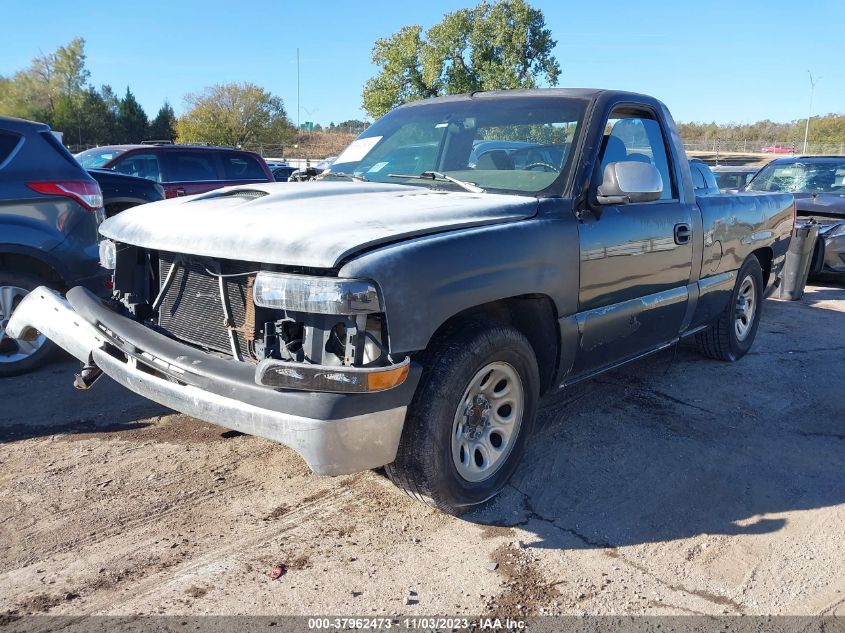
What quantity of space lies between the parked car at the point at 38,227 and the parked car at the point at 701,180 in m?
4.17

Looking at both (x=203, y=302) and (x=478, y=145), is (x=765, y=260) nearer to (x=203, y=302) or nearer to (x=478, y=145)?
(x=478, y=145)

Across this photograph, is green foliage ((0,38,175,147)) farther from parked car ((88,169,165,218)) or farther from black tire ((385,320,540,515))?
black tire ((385,320,540,515))

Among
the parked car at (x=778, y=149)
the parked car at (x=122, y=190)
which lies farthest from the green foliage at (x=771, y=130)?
the parked car at (x=122, y=190)

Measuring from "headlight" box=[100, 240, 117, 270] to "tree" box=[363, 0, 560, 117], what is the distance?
2851 centimetres

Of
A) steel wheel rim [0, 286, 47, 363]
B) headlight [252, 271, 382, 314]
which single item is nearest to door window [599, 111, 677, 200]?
headlight [252, 271, 382, 314]

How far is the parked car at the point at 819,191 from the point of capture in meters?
9.25

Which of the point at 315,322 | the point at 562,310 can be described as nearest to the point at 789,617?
the point at 562,310

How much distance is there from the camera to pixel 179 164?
10828mm

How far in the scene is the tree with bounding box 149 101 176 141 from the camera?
55188mm

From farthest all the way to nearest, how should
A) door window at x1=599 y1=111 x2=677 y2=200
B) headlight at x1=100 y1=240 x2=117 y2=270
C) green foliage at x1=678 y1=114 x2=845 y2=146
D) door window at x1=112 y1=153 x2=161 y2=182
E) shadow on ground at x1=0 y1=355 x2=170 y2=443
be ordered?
green foliage at x1=678 y1=114 x2=845 y2=146 < door window at x1=112 y1=153 x2=161 y2=182 < shadow on ground at x1=0 y1=355 x2=170 y2=443 < door window at x1=599 y1=111 x2=677 y2=200 < headlight at x1=100 y1=240 x2=117 y2=270

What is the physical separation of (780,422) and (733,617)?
2305 mm

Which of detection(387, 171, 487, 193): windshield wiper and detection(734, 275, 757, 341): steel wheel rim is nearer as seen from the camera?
detection(387, 171, 487, 193): windshield wiper

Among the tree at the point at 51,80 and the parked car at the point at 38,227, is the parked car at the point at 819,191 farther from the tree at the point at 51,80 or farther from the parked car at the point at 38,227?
the tree at the point at 51,80

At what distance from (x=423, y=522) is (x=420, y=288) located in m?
1.17
